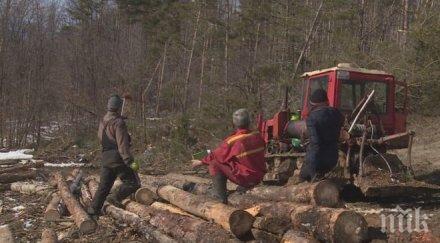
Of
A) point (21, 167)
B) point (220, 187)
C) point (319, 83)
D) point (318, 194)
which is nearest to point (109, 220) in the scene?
point (220, 187)

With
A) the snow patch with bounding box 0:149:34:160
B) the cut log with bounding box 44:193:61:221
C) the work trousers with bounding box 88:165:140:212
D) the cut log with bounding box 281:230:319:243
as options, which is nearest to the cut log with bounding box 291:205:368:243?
the cut log with bounding box 281:230:319:243

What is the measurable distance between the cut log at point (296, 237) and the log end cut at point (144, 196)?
3507 millimetres

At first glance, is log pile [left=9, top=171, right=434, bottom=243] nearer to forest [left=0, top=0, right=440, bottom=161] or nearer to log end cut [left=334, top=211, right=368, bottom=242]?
log end cut [left=334, top=211, right=368, bottom=242]

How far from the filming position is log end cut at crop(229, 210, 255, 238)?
6.25m

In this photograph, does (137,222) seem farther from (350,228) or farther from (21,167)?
(21,167)

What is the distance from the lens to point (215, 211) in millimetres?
6797

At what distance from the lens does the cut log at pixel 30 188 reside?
39.0ft

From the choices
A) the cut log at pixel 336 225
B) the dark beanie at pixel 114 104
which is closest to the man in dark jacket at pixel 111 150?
the dark beanie at pixel 114 104

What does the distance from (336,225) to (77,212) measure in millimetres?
4467

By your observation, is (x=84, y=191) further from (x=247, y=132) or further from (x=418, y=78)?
(x=418, y=78)

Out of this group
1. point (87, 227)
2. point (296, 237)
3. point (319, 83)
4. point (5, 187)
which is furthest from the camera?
point (5, 187)

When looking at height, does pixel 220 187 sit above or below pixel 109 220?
above

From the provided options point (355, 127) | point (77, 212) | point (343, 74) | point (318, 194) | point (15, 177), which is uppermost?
point (343, 74)

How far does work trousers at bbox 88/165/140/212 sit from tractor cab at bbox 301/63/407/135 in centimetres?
377
